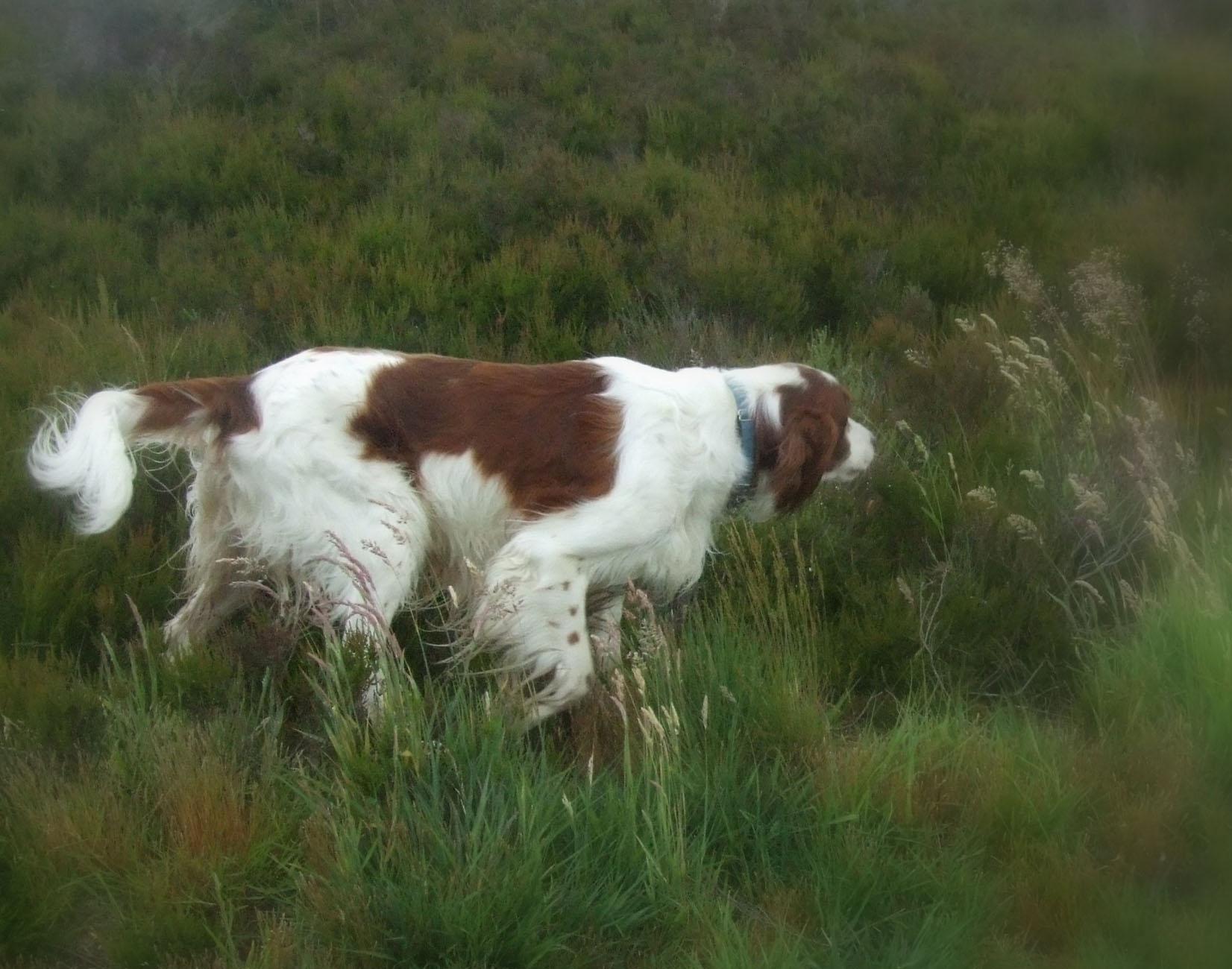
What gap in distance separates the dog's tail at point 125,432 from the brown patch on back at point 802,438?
4.89 ft

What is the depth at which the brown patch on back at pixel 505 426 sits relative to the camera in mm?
3482

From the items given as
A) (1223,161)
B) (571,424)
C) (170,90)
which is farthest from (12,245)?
(1223,161)

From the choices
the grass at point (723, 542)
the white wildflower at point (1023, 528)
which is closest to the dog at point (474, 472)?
the grass at point (723, 542)

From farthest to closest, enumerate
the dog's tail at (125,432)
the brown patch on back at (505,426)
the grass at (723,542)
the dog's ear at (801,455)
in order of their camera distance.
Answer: the dog's ear at (801,455)
the brown patch on back at (505,426)
the dog's tail at (125,432)
the grass at (723,542)

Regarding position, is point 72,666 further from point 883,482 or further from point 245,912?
point 883,482

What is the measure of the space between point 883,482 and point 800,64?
4979 millimetres

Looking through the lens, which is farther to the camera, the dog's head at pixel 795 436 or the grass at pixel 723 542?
the dog's head at pixel 795 436

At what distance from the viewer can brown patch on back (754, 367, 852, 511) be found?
12.1 feet

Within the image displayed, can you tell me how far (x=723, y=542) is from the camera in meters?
4.33

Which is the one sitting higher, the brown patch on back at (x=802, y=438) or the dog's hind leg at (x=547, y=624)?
the brown patch on back at (x=802, y=438)

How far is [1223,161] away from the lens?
2477 millimetres

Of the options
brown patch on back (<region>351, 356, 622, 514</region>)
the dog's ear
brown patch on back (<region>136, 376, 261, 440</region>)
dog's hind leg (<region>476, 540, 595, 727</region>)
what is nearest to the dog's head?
the dog's ear

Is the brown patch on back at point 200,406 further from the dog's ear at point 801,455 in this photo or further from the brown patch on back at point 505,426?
the dog's ear at point 801,455

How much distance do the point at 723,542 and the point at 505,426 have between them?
109 centimetres
